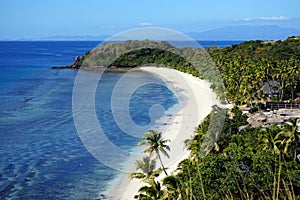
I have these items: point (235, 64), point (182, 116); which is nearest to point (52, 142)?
point (182, 116)

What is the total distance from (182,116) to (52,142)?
643 inches

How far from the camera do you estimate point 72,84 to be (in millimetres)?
79500

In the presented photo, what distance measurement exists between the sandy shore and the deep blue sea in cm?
159

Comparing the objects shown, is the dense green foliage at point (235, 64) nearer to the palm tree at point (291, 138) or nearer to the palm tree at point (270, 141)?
the palm tree at point (291, 138)

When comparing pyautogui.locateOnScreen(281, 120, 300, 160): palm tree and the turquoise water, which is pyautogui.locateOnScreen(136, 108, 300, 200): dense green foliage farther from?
the turquoise water

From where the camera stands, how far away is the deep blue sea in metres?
26.3

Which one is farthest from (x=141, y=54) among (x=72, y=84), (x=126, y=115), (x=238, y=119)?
(x=238, y=119)

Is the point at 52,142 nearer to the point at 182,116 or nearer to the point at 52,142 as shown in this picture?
the point at 52,142

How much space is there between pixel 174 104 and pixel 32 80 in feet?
130

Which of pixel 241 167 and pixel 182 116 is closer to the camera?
pixel 241 167

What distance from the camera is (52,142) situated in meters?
37.0

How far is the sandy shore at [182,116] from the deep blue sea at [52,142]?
159 cm

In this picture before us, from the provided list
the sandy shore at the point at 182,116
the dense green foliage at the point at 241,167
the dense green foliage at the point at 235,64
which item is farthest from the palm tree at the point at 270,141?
the dense green foliage at the point at 235,64

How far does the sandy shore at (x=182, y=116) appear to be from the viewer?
2673cm
